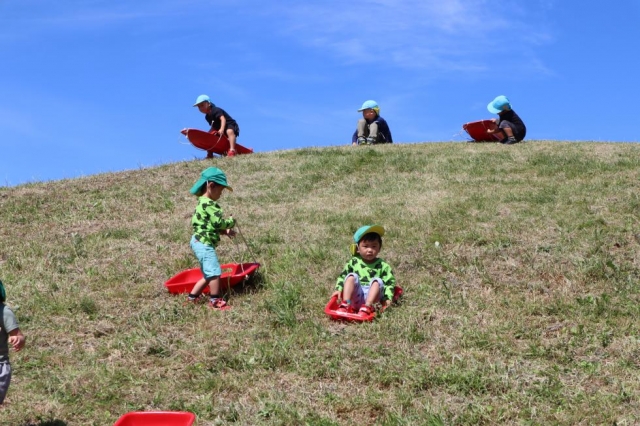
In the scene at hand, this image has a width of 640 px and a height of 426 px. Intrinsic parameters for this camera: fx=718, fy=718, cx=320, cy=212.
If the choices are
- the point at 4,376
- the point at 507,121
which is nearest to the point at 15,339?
the point at 4,376

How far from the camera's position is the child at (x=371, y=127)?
63.0 feet

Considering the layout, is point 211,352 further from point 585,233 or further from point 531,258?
point 585,233

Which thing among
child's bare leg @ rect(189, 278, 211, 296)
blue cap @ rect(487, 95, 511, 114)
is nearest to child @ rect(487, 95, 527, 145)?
blue cap @ rect(487, 95, 511, 114)

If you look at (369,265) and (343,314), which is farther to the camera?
(369,265)

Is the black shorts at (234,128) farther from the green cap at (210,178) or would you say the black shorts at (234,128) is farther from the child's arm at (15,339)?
the child's arm at (15,339)

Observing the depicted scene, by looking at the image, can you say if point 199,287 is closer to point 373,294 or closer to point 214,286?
point 214,286

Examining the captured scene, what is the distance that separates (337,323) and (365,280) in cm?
67

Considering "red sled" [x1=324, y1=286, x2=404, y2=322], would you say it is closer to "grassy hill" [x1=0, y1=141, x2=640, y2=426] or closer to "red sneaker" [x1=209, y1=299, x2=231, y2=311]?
"grassy hill" [x1=0, y1=141, x2=640, y2=426]

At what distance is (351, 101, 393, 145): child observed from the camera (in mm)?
19203

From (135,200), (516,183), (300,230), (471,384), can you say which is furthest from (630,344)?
(135,200)

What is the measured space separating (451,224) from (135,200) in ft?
20.5

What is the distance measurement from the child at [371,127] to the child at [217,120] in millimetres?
3598

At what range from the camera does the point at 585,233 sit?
1001 cm

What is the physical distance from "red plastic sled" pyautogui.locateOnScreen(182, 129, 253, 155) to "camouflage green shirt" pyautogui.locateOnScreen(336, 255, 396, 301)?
31.2 feet
